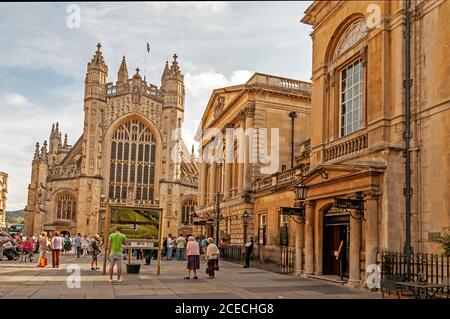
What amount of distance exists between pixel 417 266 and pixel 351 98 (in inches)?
279

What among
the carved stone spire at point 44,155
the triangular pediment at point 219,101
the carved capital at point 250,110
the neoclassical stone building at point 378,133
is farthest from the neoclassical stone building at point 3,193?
the neoclassical stone building at point 378,133

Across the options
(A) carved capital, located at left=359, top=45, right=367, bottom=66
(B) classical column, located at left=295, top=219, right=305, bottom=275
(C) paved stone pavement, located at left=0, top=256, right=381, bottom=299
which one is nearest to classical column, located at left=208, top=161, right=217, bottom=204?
(B) classical column, located at left=295, top=219, right=305, bottom=275

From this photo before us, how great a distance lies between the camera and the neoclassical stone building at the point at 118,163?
190 feet

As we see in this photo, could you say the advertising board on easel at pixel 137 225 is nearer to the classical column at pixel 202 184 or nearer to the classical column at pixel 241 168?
the classical column at pixel 241 168

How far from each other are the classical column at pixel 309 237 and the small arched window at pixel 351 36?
18.8ft

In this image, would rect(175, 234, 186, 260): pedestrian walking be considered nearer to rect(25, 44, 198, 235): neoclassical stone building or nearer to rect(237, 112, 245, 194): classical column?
rect(237, 112, 245, 194): classical column

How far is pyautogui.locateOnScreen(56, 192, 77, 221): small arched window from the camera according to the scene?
58.6 m

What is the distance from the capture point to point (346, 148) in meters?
17.0

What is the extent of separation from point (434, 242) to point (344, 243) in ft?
13.9

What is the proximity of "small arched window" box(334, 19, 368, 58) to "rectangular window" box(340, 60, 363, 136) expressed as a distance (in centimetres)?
76

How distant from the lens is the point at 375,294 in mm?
13344

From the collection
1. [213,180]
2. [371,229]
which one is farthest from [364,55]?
[213,180]

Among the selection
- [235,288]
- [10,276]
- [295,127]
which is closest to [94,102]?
[295,127]
